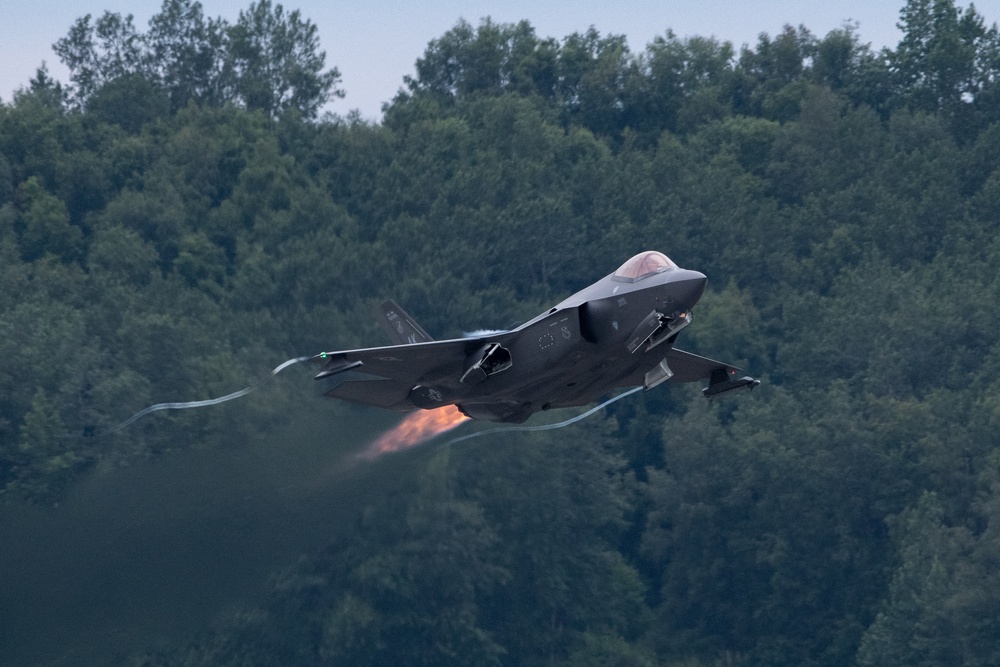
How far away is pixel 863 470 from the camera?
246 feet

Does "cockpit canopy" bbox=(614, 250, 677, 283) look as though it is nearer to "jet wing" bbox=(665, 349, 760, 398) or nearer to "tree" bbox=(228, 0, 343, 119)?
"jet wing" bbox=(665, 349, 760, 398)

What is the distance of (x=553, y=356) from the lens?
102ft

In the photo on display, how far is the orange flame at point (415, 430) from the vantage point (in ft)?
139

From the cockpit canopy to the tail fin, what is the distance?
6.85 meters

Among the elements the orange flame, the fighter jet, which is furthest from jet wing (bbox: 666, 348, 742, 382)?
the orange flame

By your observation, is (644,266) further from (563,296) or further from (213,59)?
(213,59)

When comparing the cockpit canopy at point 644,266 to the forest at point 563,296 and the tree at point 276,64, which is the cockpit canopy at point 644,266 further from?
the tree at point 276,64

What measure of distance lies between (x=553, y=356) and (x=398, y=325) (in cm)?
652

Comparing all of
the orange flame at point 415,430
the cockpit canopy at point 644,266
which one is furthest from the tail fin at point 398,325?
the cockpit canopy at point 644,266

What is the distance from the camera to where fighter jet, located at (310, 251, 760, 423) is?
1192 inches

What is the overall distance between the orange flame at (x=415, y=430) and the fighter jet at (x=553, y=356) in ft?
28.6

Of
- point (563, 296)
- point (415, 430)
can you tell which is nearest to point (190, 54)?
point (563, 296)

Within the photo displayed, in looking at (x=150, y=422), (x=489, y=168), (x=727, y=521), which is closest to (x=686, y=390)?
(x=727, y=521)

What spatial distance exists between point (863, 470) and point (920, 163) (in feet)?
103
